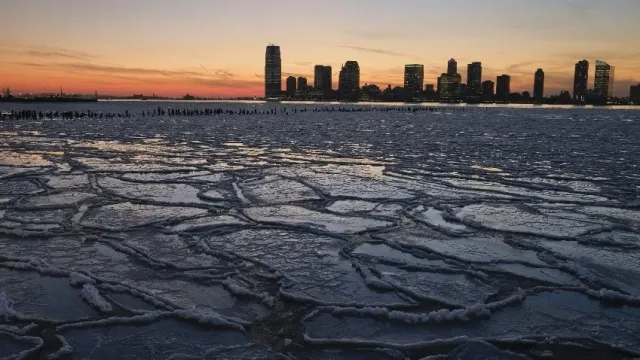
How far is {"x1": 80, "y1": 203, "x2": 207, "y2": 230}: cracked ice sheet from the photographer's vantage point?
9.65 metres

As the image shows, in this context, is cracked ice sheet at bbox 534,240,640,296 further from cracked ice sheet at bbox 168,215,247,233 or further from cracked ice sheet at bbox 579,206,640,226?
cracked ice sheet at bbox 168,215,247,233

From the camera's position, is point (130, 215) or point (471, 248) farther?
point (130, 215)

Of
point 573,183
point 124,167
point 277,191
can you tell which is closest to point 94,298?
point 277,191

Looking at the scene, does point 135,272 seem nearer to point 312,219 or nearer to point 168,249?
point 168,249

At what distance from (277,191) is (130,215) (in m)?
4.21

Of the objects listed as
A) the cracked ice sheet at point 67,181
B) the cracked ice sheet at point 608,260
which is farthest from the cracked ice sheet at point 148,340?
the cracked ice sheet at point 67,181

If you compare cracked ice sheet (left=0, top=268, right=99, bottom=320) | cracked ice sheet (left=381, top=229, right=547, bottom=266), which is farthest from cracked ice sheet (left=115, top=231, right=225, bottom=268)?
cracked ice sheet (left=381, top=229, right=547, bottom=266)

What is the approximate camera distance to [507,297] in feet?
20.5

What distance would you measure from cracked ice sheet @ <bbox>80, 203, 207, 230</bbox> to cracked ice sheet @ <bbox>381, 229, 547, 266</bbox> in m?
4.52

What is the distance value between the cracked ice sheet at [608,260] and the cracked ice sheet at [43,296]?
6772mm

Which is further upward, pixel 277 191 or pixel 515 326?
pixel 277 191

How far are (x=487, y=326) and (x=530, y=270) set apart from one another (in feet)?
7.13

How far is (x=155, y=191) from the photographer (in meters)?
13.4

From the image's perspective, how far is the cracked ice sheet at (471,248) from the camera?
7723 millimetres
